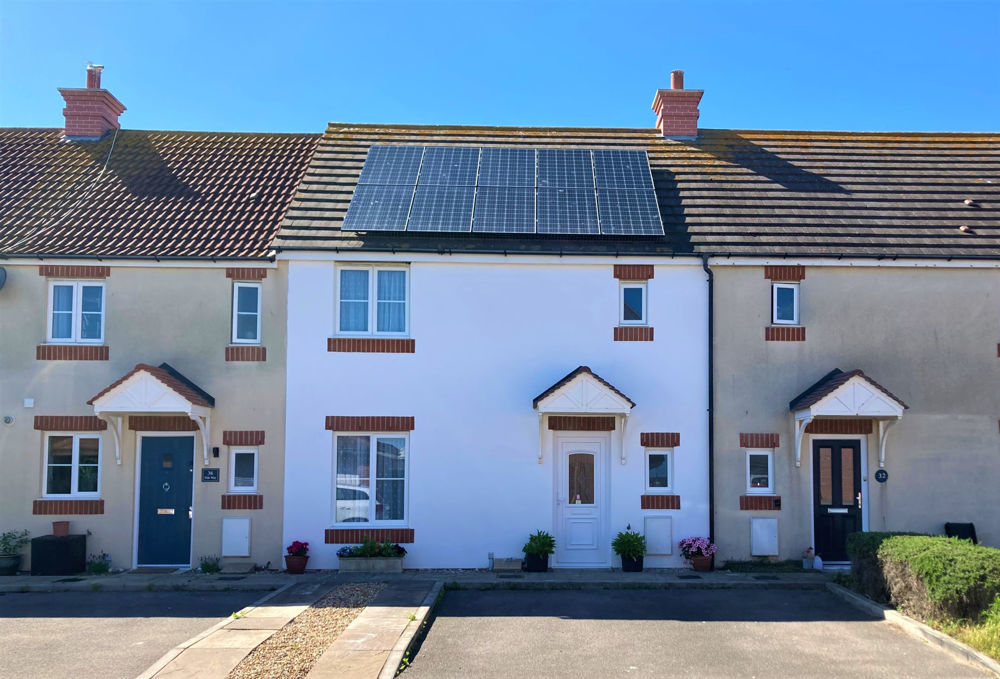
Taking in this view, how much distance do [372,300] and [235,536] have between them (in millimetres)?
4398

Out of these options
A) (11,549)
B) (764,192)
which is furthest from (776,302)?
(11,549)

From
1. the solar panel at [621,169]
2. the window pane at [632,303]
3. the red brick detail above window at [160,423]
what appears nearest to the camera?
the red brick detail above window at [160,423]

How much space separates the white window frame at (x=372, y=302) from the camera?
1434 centimetres

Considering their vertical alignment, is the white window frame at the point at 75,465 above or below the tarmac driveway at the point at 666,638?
above

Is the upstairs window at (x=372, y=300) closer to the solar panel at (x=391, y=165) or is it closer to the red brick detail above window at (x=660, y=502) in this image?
the solar panel at (x=391, y=165)

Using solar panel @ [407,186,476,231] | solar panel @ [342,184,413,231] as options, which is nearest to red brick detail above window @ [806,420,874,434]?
solar panel @ [407,186,476,231]

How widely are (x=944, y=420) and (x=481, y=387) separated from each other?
25.1 feet

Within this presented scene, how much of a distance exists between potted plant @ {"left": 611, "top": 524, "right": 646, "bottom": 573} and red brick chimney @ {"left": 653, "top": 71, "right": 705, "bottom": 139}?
28.5 ft

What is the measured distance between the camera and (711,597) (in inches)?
472

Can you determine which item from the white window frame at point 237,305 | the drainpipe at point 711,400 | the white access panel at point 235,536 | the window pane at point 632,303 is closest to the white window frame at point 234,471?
the white access panel at point 235,536

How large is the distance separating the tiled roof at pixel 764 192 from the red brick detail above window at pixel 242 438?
122 inches

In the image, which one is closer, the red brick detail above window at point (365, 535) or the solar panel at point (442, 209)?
the red brick detail above window at point (365, 535)

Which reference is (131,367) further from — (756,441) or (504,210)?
(756,441)

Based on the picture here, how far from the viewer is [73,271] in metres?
14.3
